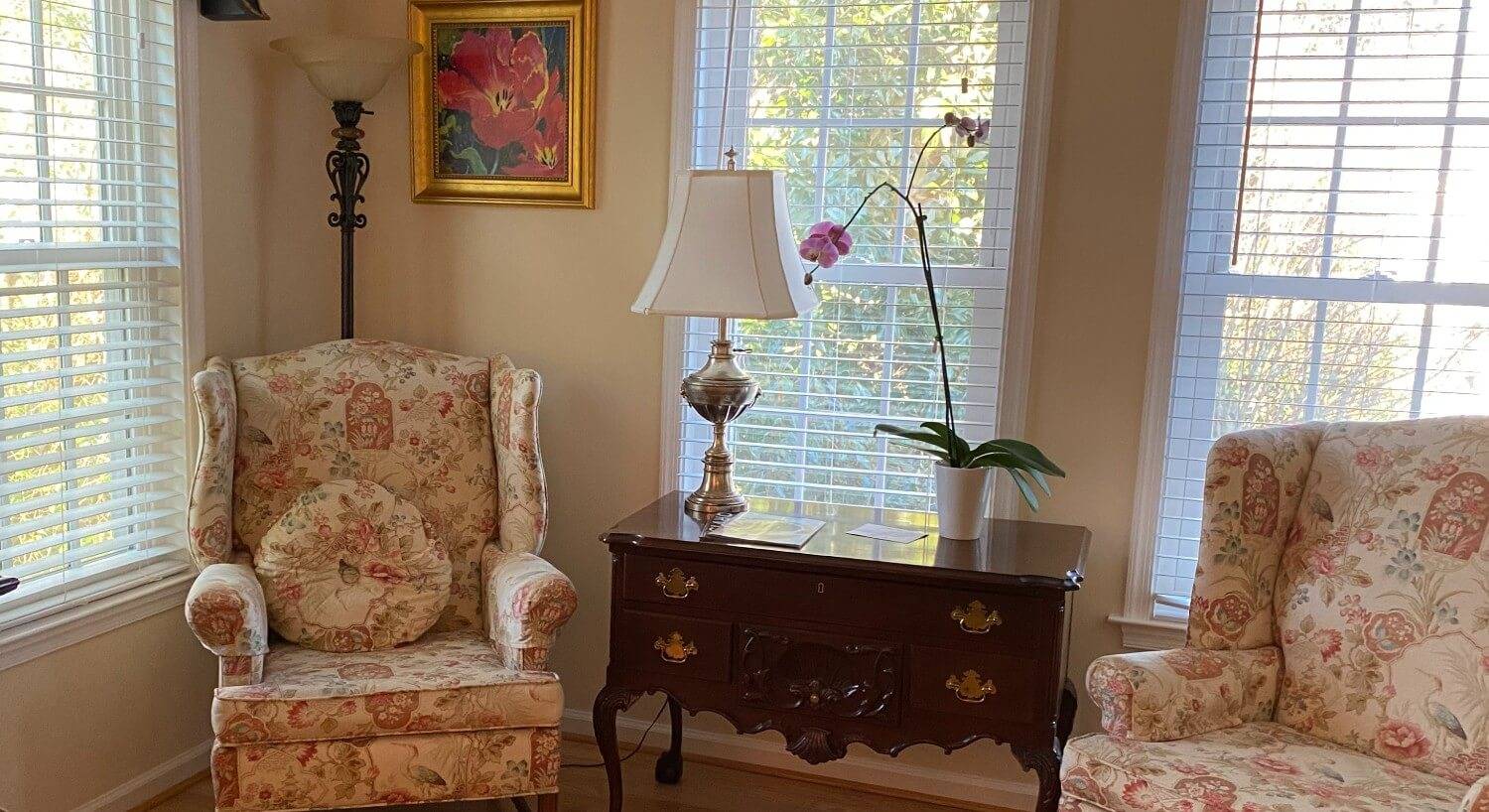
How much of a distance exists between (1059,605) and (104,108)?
2171 mm

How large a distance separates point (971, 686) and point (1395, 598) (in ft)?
2.50

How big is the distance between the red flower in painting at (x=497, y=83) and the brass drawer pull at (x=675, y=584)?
1234mm

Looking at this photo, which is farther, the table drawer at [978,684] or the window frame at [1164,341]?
the window frame at [1164,341]

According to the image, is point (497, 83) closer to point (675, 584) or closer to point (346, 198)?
point (346, 198)

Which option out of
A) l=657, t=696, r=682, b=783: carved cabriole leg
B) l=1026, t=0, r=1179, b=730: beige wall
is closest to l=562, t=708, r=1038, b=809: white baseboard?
l=657, t=696, r=682, b=783: carved cabriole leg

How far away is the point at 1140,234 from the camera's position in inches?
99.9

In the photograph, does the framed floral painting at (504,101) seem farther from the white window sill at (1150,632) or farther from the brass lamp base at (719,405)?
the white window sill at (1150,632)

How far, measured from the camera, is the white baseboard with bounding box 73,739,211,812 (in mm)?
2480

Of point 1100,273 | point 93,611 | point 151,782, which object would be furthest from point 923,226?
point 151,782

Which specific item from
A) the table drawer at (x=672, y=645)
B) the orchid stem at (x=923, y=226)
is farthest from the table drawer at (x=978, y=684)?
the orchid stem at (x=923, y=226)

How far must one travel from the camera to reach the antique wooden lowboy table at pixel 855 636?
2162mm

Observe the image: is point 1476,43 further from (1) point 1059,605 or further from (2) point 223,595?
(2) point 223,595

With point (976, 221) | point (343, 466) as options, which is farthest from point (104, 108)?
point (976, 221)

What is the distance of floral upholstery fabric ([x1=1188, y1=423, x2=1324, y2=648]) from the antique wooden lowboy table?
0.78 ft
